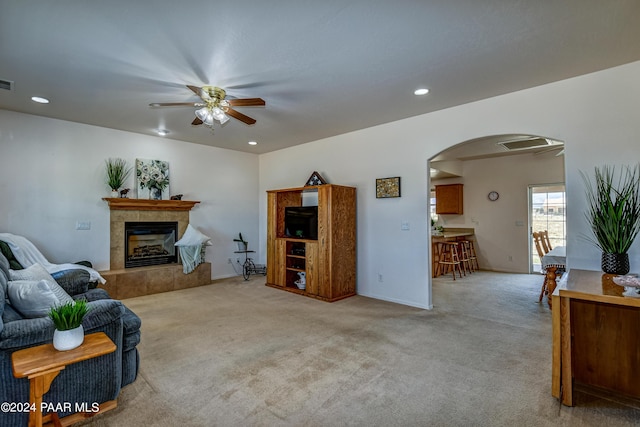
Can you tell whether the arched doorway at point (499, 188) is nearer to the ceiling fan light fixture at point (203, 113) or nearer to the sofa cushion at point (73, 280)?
the ceiling fan light fixture at point (203, 113)

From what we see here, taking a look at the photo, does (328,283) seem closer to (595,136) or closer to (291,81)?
(291,81)

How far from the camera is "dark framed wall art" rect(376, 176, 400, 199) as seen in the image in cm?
448

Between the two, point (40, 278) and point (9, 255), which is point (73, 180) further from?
point (40, 278)

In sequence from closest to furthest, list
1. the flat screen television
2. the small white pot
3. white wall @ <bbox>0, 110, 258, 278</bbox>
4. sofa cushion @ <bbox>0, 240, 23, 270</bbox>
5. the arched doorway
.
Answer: the small white pot < sofa cushion @ <bbox>0, 240, 23, 270</bbox> < white wall @ <bbox>0, 110, 258, 278</bbox> < the flat screen television < the arched doorway

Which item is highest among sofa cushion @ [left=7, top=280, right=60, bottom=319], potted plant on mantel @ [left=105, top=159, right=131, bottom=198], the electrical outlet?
potted plant on mantel @ [left=105, top=159, right=131, bottom=198]

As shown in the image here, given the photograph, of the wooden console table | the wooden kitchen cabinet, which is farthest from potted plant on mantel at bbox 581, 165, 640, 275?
the wooden kitchen cabinet

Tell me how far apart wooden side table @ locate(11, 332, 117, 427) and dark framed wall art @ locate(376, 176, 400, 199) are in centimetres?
373

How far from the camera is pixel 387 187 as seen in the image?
459cm

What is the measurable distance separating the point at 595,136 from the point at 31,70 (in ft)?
17.8

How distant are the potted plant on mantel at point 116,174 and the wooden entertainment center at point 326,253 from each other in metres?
2.58

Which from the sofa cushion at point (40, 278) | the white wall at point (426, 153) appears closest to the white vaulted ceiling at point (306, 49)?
the white wall at point (426, 153)

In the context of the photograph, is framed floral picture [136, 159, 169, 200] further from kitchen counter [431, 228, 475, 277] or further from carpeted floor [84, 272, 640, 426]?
kitchen counter [431, 228, 475, 277]

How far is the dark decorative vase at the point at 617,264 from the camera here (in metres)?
2.49

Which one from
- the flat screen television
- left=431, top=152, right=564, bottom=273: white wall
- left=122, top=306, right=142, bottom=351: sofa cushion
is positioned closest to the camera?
left=122, top=306, right=142, bottom=351: sofa cushion
